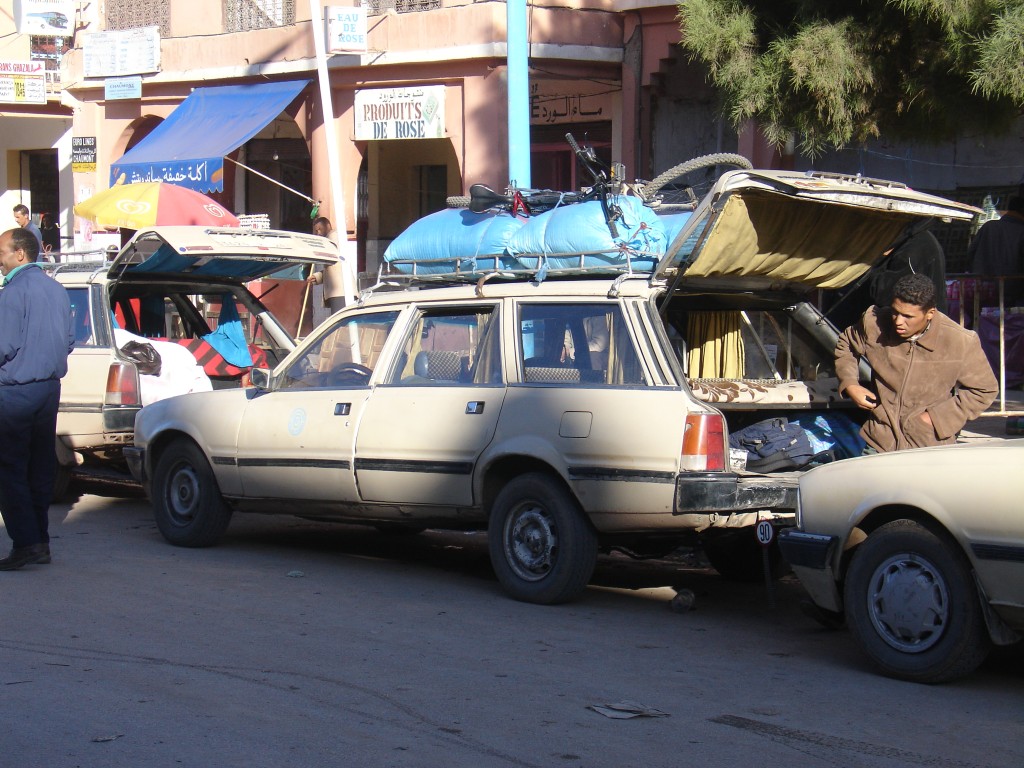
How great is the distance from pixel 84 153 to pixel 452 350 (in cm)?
1702

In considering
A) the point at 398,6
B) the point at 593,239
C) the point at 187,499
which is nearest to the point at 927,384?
the point at 593,239

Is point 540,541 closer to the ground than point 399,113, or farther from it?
closer to the ground

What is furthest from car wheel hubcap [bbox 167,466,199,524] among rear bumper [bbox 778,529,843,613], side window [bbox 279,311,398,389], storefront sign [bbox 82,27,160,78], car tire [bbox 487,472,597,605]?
storefront sign [bbox 82,27,160,78]

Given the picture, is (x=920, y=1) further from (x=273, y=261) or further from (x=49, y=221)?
(x=49, y=221)

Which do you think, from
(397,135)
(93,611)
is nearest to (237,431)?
(93,611)

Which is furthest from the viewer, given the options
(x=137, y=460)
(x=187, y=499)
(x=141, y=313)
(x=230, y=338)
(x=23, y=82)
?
(x=23, y=82)

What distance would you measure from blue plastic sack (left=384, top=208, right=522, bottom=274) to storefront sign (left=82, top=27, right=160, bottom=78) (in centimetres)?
1444

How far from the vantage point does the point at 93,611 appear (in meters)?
6.57

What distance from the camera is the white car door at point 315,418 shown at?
7625 mm

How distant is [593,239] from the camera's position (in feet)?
23.2

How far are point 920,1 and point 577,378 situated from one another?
5.37 m

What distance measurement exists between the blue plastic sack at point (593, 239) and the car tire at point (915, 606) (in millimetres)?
2196

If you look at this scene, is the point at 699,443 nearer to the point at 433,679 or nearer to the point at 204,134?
the point at 433,679

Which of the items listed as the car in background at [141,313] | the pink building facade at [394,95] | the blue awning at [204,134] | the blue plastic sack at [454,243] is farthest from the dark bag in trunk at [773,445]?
the blue awning at [204,134]
